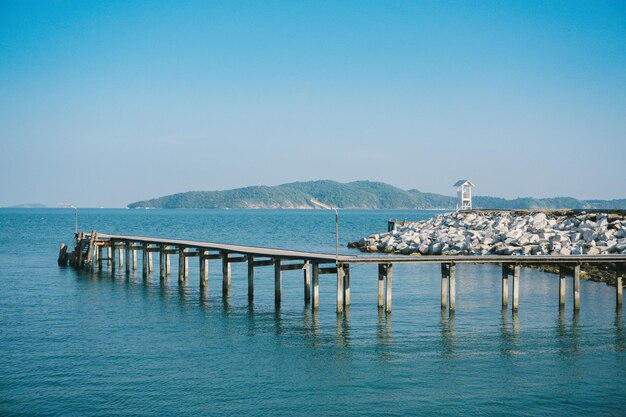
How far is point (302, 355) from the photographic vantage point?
20906 mm

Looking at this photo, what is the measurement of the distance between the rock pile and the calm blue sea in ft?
24.3

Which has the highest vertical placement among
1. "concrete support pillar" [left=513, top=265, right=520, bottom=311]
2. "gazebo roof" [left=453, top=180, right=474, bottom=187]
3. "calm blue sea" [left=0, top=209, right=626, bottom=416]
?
"gazebo roof" [left=453, top=180, right=474, bottom=187]

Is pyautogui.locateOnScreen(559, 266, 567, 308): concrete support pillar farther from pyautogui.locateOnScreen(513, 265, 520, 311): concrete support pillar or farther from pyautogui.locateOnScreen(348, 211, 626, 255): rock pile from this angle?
pyautogui.locateOnScreen(348, 211, 626, 255): rock pile

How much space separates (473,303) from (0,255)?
43.5m

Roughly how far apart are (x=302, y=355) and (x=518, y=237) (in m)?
29.5

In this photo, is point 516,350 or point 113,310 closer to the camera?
point 516,350

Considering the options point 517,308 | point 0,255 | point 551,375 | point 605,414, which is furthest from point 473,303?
point 0,255

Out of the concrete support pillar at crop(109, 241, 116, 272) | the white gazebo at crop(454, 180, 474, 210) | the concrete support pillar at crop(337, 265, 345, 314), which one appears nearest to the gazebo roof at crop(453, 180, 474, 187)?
the white gazebo at crop(454, 180, 474, 210)

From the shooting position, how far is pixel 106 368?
19250mm

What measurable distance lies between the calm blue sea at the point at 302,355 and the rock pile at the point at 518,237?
24.3ft

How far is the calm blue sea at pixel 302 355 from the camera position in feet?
54.2

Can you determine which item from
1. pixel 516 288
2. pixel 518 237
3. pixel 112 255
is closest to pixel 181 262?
pixel 112 255

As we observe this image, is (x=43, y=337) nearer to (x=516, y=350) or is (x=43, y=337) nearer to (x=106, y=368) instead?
(x=106, y=368)

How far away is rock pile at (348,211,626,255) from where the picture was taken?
1619 inches
